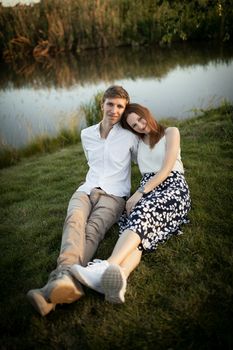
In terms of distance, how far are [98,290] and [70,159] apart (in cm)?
402

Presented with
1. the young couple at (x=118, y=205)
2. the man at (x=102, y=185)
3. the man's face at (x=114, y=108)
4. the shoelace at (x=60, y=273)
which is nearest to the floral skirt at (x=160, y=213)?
the young couple at (x=118, y=205)

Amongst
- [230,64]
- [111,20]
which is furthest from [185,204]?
[111,20]

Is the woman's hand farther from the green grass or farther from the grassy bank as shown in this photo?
the grassy bank

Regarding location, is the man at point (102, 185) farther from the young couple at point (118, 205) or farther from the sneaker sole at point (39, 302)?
the sneaker sole at point (39, 302)

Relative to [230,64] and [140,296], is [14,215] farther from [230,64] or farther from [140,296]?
[230,64]

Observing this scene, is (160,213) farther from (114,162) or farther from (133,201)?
(114,162)

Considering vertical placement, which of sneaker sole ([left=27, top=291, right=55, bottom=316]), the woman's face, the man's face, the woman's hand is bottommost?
sneaker sole ([left=27, top=291, right=55, bottom=316])

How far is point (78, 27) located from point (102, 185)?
21.1 meters

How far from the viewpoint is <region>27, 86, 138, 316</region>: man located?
9.68 ft

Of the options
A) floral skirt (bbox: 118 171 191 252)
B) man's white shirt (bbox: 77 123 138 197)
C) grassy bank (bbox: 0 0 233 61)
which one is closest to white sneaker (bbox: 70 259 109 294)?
floral skirt (bbox: 118 171 191 252)

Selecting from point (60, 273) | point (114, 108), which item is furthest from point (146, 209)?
point (114, 108)

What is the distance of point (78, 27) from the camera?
22.3 m

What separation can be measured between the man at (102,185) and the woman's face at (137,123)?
163 mm

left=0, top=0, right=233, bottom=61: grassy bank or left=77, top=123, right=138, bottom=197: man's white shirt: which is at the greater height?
left=0, top=0, right=233, bottom=61: grassy bank
